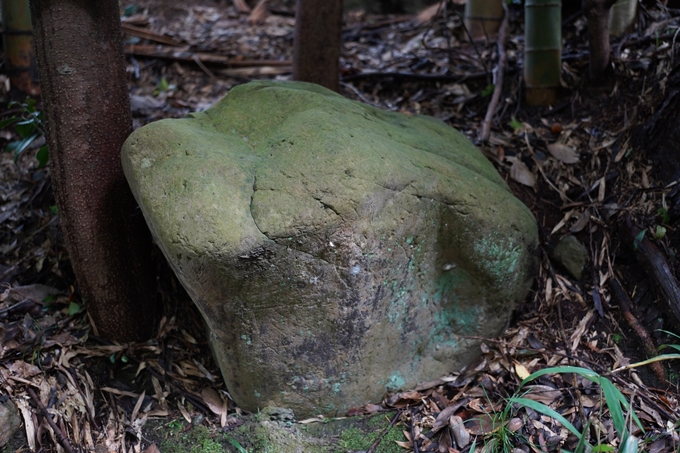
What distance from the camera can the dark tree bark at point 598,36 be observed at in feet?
9.20

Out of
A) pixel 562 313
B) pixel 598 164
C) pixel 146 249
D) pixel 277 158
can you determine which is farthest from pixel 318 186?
pixel 598 164

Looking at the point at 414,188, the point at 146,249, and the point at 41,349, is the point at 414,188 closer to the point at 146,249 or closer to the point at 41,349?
the point at 146,249

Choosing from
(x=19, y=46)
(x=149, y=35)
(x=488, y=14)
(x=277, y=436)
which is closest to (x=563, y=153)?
(x=488, y=14)

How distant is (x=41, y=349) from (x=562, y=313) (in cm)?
217

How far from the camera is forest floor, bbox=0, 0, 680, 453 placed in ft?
6.67

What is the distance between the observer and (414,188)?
2031mm

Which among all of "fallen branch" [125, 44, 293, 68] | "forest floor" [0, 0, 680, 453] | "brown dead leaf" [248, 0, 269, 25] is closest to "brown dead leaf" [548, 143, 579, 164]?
"forest floor" [0, 0, 680, 453]

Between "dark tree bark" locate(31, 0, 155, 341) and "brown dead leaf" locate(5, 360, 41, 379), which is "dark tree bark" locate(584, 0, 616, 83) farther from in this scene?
"brown dead leaf" locate(5, 360, 41, 379)

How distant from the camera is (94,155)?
2.19m

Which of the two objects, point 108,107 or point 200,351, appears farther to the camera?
point 200,351

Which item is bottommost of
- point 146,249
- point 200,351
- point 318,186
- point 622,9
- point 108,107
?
point 200,351

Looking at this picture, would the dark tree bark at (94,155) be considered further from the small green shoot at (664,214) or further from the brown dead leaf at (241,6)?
the brown dead leaf at (241,6)

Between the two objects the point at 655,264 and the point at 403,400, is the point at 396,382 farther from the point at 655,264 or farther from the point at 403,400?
the point at 655,264

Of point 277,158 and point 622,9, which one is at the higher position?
point 622,9
